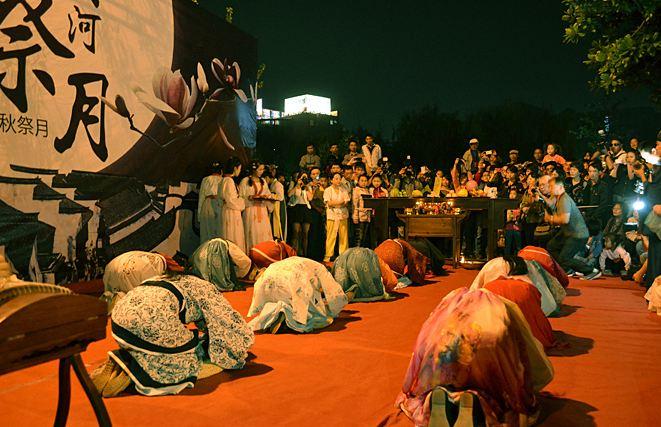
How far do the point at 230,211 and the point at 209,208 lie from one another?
1.29 ft

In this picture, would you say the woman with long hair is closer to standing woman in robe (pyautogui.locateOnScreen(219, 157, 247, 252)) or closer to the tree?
standing woman in robe (pyautogui.locateOnScreen(219, 157, 247, 252))

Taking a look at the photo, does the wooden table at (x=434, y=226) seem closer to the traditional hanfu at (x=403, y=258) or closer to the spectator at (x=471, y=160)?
the traditional hanfu at (x=403, y=258)

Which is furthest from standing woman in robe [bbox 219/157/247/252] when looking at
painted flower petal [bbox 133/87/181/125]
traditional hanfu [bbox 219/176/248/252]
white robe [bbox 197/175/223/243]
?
painted flower petal [bbox 133/87/181/125]

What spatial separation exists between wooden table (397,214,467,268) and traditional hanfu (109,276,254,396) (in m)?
6.83

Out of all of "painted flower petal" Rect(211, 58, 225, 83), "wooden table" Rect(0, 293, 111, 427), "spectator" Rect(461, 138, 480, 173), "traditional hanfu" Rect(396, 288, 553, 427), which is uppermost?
"painted flower petal" Rect(211, 58, 225, 83)

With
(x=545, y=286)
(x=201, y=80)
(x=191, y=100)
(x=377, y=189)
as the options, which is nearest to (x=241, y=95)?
(x=201, y=80)

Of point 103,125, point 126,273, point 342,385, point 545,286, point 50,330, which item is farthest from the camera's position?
point 103,125

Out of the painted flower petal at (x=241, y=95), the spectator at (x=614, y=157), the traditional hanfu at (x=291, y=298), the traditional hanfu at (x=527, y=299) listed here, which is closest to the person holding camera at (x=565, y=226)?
the spectator at (x=614, y=157)

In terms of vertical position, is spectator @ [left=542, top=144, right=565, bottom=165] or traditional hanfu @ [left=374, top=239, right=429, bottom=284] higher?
spectator @ [left=542, top=144, right=565, bottom=165]

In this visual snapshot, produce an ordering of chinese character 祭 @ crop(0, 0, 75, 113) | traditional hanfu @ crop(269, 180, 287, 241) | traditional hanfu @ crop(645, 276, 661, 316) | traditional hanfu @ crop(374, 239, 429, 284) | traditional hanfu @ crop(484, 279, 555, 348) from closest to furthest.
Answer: traditional hanfu @ crop(484, 279, 555, 348), traditional hanfu @ crop(645, 276, 661, 316), chinese character 祭 @ crop(0, 0, 75, 113), traditional hanfu @ crop(374, 239, 429, 284), traditional hanfu @ crop(269, 180, 287, 241)

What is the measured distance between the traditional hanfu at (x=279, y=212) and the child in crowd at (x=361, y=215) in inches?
60.0

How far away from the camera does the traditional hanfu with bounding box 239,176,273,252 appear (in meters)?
11.1

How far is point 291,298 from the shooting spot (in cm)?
561

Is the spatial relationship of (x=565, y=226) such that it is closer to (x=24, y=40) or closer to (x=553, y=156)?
(x=553, y=156)
